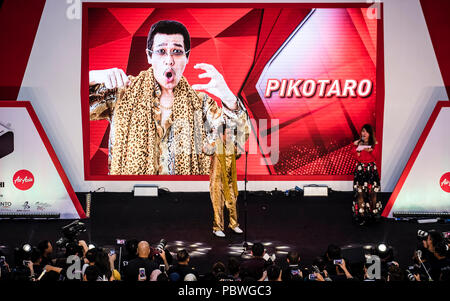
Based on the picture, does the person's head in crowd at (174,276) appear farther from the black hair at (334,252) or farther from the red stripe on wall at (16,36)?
the red stripe on wall at (16,36)

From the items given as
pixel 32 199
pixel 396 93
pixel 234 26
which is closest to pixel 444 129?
pixel 396 93

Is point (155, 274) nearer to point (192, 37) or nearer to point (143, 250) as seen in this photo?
point (143, 250)

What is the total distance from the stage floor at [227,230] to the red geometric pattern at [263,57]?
84 cm

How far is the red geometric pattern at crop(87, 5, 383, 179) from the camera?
909 cm

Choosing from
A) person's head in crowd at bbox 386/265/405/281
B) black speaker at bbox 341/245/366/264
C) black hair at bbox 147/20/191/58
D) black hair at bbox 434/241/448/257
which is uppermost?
black hair at bbox 147/20/191/58

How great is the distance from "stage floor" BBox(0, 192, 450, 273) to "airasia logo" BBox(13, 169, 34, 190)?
1.65 ft

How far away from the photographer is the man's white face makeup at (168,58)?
9.15 m

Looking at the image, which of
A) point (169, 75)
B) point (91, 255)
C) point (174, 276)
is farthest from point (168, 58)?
point (174, 276)

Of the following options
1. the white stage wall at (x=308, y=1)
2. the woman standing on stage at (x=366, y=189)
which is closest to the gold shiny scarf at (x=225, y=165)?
the woman standing on stage at (x=366, y=189)

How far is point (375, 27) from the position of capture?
9.07m

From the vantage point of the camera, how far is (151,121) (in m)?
9.20

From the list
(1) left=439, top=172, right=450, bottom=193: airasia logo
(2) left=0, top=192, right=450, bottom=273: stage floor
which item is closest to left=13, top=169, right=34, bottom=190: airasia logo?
(2) left=0, top=192, right=450, bottom=273: stage floor

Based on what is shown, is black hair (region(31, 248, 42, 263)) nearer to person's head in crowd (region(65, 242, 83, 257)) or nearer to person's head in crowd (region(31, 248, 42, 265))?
person's head in crowd (region(31, 248, 42, 265))

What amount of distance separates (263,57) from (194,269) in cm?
532
